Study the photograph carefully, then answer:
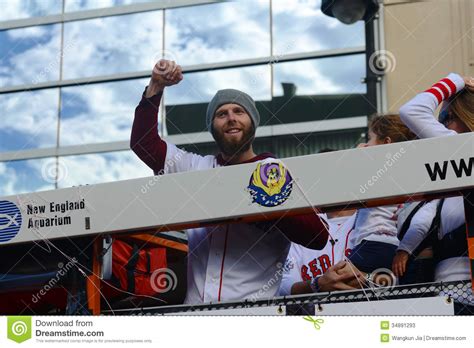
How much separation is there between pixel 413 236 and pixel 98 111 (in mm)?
5663

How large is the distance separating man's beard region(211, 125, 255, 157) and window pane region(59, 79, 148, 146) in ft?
14.3

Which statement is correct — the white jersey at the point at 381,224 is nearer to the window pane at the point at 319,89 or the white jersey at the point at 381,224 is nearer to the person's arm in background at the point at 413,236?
the person's arm in background at the point at 413,236

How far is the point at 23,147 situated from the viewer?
8859 millimetres

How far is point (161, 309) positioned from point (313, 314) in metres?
0.72

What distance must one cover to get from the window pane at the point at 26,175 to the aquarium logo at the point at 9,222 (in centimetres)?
423

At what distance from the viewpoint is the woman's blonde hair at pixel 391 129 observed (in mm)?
4012

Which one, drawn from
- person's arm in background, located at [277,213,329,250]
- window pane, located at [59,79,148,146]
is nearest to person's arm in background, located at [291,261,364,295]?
person's arm in background, located at [277,213,329,250]

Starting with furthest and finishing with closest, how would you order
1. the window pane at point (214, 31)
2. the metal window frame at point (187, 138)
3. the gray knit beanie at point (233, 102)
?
the window pane at point (214, 31)
the metal window frame at point (187, 138)
the gray knit beanie at point (233, 102)

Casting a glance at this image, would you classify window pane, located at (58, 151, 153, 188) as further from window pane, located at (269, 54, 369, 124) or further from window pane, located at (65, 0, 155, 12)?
window pane, located at (65, 0, 155, 12)

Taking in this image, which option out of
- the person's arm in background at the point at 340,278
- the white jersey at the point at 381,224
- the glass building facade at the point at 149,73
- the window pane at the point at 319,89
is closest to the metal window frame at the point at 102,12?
the glass building facade at the point at 149,73

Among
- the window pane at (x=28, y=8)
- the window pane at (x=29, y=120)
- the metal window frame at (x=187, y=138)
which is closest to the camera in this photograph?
the metal window frame at (x=187, y=138)

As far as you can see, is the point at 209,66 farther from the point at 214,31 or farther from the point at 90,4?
the point at 90,4

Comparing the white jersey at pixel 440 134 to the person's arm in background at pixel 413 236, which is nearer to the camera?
the white jersey at pixel 440 134
